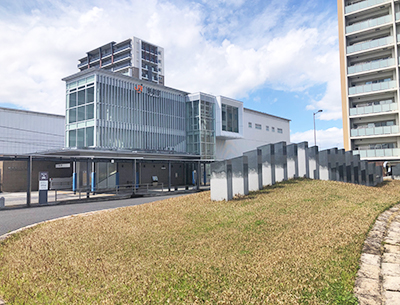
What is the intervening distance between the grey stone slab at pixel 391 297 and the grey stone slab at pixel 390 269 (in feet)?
2.21

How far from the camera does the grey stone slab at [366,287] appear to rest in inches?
177

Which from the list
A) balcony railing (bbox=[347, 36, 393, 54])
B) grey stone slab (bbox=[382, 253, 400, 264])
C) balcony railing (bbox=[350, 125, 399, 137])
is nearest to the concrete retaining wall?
grey stone slab (bbox=[382, 253, 400, 264])

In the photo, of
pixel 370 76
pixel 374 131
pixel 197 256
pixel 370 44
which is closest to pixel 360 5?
pixel 370 44

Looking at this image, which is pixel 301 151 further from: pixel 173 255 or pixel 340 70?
pixel 340 70

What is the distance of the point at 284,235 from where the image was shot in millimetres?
7488

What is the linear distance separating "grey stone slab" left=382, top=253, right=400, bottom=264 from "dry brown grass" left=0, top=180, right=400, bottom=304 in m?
0.57

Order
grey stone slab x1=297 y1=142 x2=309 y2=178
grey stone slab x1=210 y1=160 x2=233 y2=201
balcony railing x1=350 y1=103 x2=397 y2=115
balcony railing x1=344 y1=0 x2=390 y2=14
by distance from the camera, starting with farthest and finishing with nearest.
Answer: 1. balcony railing x1=344 y1=0 x2=390 y2=14
2. balcony railing x1=350 y1=103 x2=397 y2=115
3. grey stone slab x1=297 y1=142 x2=309 y2=178
4. grey stone slab x1=210 y1=160 x2=233 y2=201

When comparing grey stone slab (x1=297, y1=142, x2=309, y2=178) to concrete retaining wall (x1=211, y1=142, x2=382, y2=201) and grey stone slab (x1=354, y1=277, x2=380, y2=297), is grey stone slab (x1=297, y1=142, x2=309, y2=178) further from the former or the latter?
grey stone slab (x1=354, y1=277, x2=380, y2=297)

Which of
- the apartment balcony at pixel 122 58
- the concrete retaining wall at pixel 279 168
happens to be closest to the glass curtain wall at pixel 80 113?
the concrete retaining wall at pixel 279 168

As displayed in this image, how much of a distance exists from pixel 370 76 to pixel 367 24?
6248 mm

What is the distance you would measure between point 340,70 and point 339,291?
41.0 m

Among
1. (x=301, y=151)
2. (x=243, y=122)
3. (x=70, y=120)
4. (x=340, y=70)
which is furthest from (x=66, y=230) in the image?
(x=243, y=122)

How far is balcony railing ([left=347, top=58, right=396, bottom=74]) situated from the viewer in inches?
1417

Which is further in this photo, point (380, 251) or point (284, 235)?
point (284, 235)
